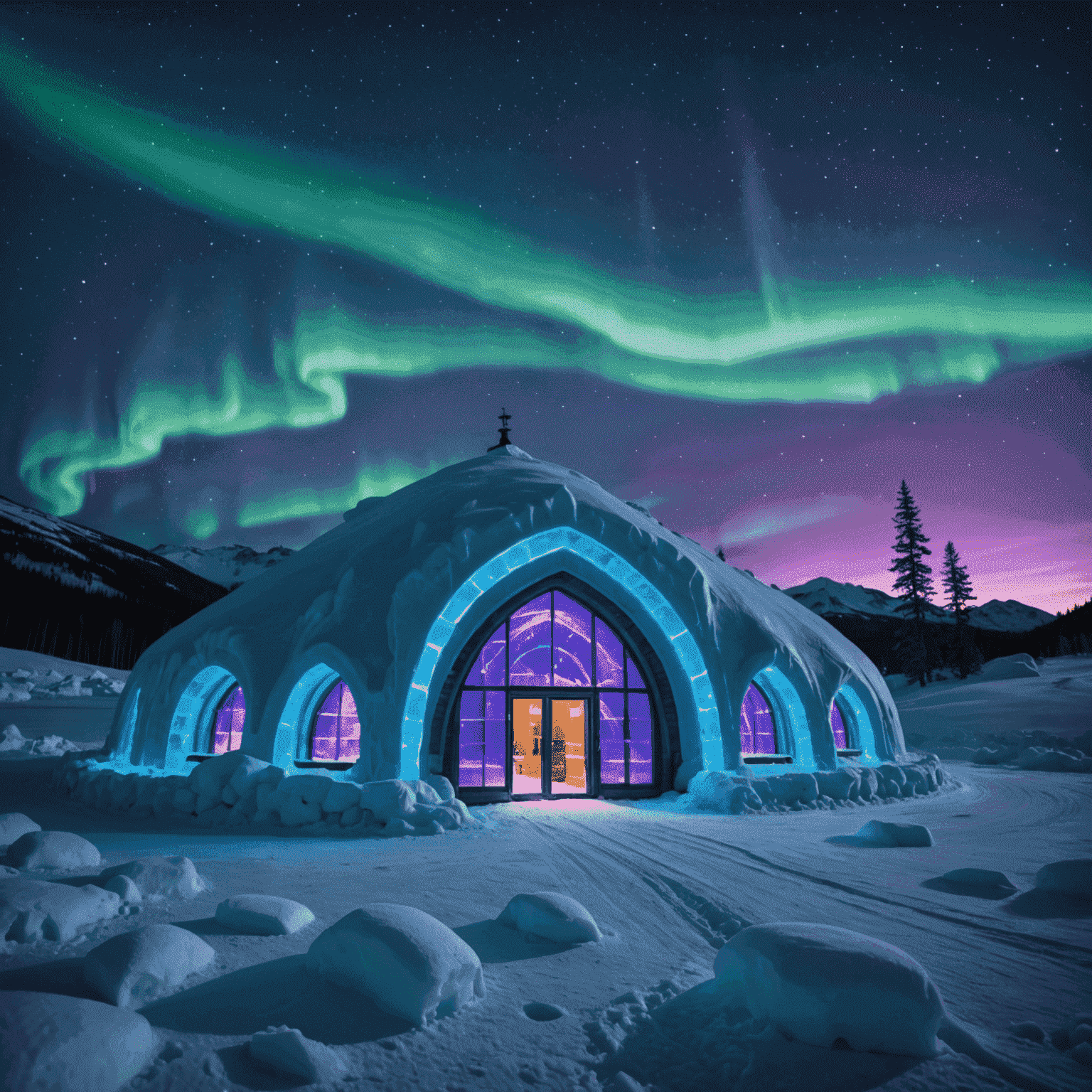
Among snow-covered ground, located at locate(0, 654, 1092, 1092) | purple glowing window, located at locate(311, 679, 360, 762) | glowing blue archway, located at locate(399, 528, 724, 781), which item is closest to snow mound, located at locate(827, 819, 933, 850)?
snow-covered ground, located at locate(0, 654, 1092, 1092)

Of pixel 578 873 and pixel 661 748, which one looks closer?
pixel 578 873

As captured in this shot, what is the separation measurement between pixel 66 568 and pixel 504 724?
87.3 meters

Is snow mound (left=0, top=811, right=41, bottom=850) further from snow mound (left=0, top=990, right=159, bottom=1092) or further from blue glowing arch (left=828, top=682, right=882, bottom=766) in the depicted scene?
blue glowing arch (left=828, top=682, right=882, bottom=766)

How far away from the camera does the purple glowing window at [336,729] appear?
1193 cm

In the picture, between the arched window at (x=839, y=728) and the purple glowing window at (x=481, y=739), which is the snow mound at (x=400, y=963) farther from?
the arched window at (x=839, y=728)

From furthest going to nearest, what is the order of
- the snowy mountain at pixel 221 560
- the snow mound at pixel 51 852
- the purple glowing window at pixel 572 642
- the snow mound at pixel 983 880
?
the snowy mountain at pixel 221 560
the purple glowing window at pixel 572 642
the snow mound at pixel 51 852
the snow mound at pixel 983 880

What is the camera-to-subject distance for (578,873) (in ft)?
20.9

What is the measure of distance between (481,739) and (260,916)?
26.5 ft

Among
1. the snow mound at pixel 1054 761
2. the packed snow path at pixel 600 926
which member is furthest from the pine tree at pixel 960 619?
the packed snow path at pixel 600 926

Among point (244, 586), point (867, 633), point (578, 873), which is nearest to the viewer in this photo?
point (578, 873)

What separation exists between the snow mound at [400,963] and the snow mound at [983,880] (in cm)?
460

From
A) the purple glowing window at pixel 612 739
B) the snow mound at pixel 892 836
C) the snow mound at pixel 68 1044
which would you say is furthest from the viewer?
the purple glowing window at pixel 612 739

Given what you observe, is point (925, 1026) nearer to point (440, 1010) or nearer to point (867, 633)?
point (440, 1010)

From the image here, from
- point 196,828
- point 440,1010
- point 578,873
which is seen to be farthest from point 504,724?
point 440,1010
